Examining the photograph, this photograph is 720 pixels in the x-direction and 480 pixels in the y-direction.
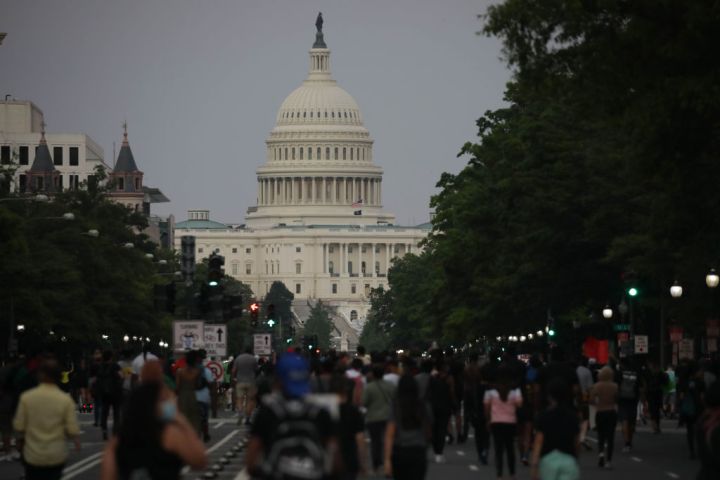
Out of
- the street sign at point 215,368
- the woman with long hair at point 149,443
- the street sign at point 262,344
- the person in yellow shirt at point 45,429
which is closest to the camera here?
the woman with long hair at point 149,443

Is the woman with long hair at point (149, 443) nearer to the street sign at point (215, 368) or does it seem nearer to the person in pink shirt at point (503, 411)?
the person in pink shirt at point (503, 411)

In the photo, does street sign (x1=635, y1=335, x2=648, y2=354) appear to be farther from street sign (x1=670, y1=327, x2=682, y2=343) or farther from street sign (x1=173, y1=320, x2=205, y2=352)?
street sign (x1=173, y1=320, x2=205, y2=352)

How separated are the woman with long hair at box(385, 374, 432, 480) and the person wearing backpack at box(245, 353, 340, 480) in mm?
6785

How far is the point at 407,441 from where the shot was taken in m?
21.5

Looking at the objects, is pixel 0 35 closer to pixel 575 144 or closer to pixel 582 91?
pixel 575 144

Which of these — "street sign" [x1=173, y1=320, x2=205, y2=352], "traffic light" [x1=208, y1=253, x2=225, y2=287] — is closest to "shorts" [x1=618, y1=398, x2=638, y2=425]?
"street sign" [x1=173, y1=320, x2=205, y2=352]

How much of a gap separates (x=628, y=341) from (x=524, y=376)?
101 ft

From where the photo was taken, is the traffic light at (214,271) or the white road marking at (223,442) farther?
the traffic light at (214,271)

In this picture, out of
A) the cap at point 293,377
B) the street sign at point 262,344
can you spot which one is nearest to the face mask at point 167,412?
the cap at point 293,377

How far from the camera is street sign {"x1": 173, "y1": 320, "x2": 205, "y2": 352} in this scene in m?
43.1

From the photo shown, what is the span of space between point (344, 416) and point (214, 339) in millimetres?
25708

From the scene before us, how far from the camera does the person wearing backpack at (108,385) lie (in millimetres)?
41353

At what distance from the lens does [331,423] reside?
14.2 metres

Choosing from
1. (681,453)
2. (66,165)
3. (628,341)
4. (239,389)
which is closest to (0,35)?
(628,341)
